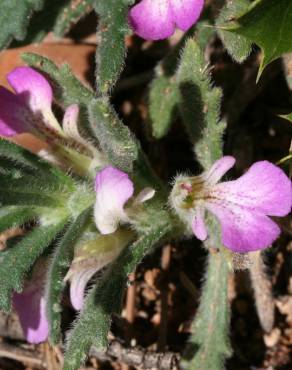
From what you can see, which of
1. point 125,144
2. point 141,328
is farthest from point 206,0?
point 141,328

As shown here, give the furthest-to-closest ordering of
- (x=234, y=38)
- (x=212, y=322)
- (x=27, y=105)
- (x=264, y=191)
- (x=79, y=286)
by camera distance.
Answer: (x=212, y=322), (x=27, y=105), (x=234, y=38), (x=79, y=286), (x=264, y=191)

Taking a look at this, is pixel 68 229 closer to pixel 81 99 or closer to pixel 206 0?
pixel 81 99

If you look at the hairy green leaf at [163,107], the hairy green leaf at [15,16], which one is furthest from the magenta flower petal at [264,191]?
the hairy green leaf at [15,16]

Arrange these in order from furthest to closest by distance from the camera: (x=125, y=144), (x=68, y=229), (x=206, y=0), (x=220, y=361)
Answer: (x=206, y=0)
(x=220, y=361)
(x=68, y=229)
(x=125, y=144)

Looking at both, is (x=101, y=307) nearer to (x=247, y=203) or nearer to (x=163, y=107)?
(x=247, y=203)

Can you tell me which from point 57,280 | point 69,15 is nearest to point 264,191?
point 57,280

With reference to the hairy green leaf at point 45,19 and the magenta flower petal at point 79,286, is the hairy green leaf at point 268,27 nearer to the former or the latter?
the magenta flower petal at point 79,286
